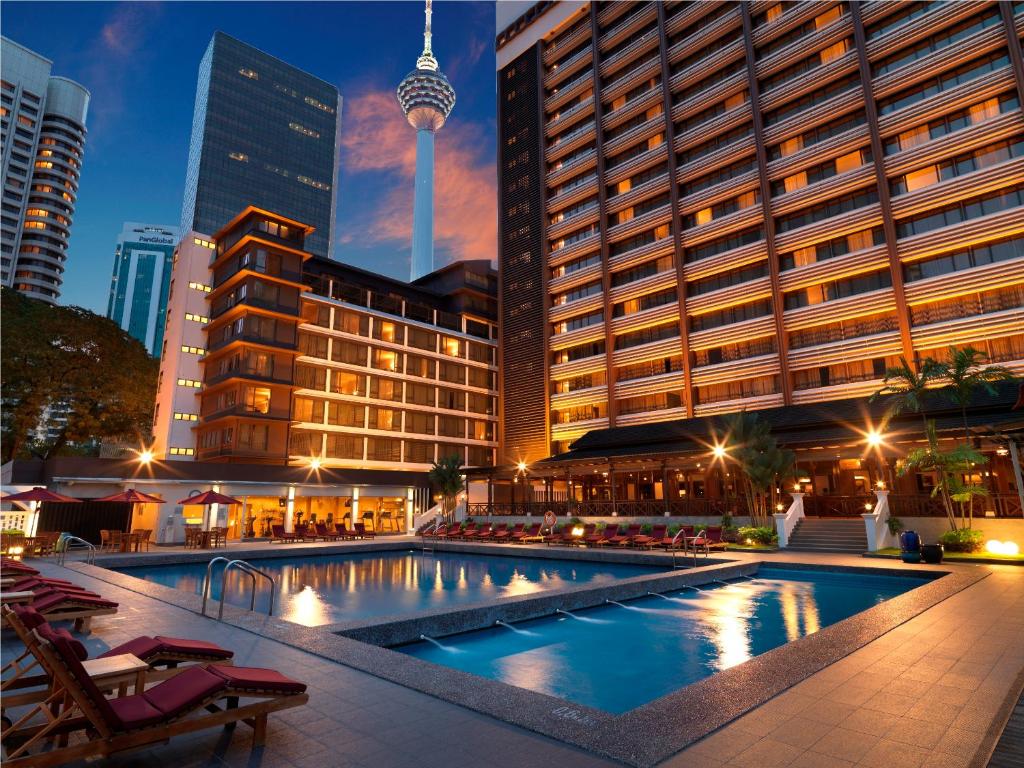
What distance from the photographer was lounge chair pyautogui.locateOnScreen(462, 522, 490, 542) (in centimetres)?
3023

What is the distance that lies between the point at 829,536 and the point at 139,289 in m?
218

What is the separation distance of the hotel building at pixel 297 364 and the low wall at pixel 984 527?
33413 millimetres

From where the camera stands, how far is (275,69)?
119 m

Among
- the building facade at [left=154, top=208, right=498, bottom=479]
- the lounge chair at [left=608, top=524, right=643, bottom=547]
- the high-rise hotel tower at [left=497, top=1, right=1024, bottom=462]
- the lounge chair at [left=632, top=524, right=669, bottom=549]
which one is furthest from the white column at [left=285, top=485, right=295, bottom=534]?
the lounge chair at [left=632, top=524, right=669, bottom=549]

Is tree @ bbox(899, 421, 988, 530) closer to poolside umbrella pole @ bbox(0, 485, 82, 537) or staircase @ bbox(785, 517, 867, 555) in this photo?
staircase @ bbox(785, 517, 867, 555)

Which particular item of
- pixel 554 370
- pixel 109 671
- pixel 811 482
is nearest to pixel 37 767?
pixel 109 671

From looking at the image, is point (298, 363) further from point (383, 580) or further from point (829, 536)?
point (829, 536)

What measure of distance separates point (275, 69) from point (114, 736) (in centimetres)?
14150

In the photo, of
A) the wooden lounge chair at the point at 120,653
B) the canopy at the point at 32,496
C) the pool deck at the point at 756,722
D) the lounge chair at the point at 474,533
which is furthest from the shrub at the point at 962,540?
the canopy at the point at 32,496

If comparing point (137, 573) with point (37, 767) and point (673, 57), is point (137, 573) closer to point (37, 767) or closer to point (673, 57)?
point (37, 767)

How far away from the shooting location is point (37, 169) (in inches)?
3573

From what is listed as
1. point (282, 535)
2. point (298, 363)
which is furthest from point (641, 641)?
point (298, 363)

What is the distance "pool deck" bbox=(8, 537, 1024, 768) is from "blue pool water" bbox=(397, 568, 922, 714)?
2135mm

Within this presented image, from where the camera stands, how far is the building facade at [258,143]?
103 meters
